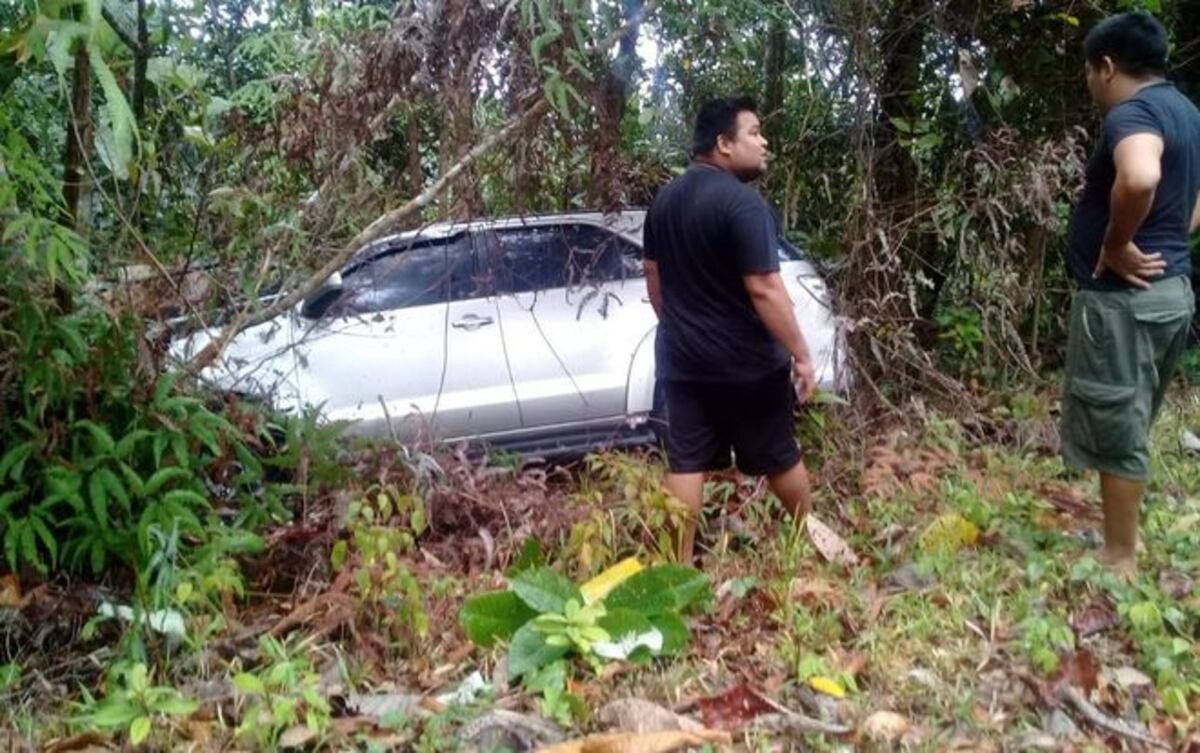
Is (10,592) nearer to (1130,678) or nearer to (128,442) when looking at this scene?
(128,442)

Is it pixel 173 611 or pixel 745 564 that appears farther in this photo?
pixel 745 564

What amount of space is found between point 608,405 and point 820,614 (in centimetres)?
249

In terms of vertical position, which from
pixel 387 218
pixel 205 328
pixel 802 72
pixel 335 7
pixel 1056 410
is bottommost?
pixel 1056 410

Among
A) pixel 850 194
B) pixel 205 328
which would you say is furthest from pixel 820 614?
pixel 850 194

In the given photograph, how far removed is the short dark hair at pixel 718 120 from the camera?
3.99m

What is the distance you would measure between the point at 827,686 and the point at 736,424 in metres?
1.35

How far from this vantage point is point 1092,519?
4.29m

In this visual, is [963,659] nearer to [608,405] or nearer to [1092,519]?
[1092,519]

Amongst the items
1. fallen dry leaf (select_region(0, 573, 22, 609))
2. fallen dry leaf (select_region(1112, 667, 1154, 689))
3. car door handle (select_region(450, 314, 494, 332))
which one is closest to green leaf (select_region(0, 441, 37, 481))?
fallen dry leaf (select_region(0, 573, 22, 609))

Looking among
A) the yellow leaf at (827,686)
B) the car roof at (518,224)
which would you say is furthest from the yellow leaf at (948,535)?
the car roof at (518,224)

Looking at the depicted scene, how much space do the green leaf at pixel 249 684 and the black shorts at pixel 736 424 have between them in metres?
1.79

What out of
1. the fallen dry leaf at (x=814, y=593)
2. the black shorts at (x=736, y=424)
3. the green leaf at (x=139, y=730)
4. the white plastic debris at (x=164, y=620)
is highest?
the black shorts at (x=736, y=424)

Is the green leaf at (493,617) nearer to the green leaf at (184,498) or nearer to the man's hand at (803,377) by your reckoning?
the green leaf at (184,498)

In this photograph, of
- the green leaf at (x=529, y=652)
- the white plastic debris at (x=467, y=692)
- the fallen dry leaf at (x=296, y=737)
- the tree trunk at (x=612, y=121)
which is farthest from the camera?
the tree trunk at (x=612, y=121)
